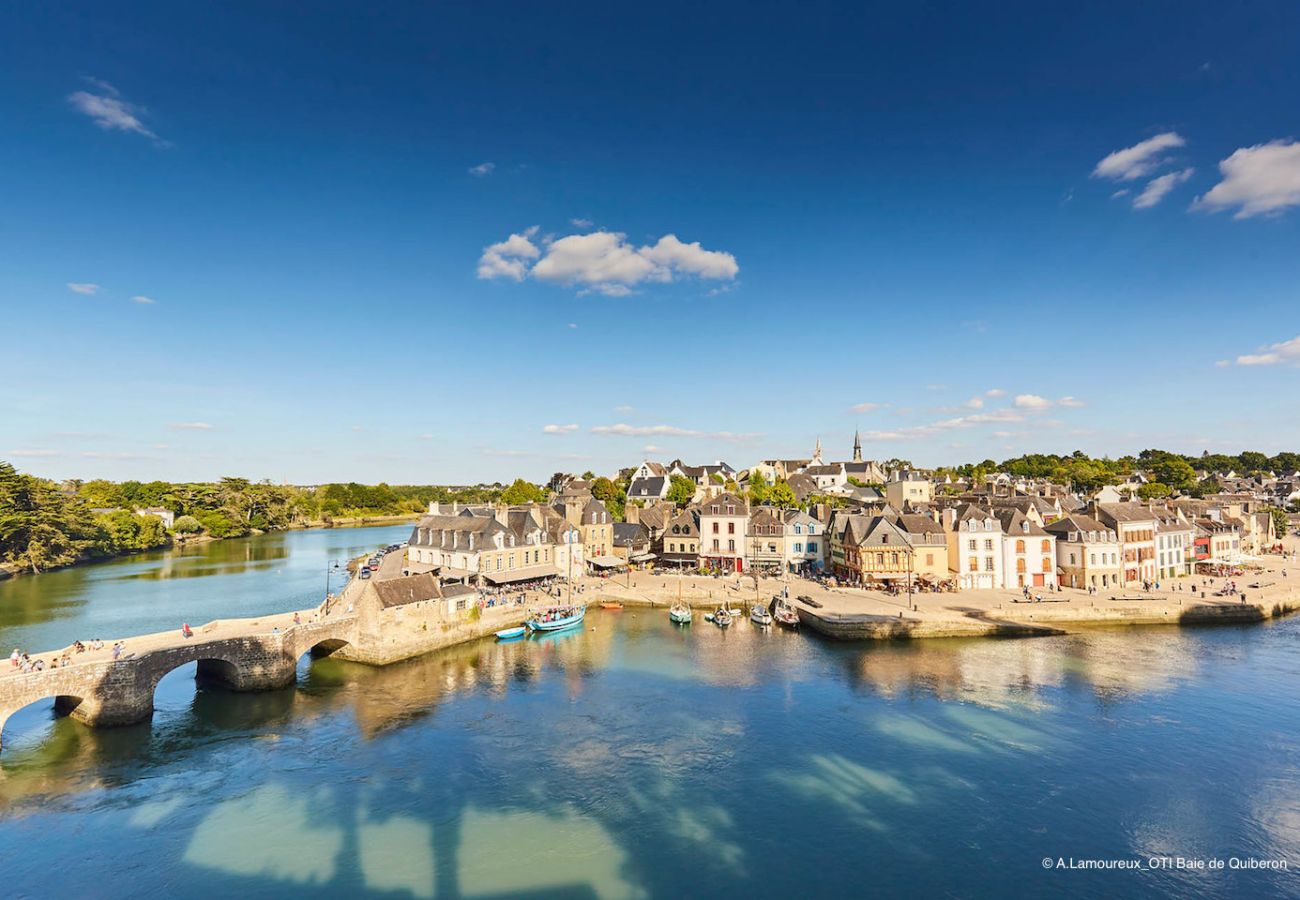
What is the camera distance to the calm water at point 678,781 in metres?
18.7

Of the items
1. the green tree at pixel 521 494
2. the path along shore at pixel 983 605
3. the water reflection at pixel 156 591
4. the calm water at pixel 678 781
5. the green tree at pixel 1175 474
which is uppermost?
the green tree at pixel 1175 474

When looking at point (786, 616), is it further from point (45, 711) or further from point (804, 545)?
point (45, 711)

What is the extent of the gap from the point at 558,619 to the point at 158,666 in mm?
23842

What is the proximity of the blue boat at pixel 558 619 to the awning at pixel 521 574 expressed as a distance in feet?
21.7

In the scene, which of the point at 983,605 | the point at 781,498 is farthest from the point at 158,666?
the point at 781,498

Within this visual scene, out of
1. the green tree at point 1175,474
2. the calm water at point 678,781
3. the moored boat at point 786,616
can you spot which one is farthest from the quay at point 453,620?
the green tree at point 1175,474

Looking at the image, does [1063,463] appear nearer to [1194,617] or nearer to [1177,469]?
[1177,469]

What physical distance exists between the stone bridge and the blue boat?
12.8 m

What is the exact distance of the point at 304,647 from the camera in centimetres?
3503

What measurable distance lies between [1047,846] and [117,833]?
3132cm

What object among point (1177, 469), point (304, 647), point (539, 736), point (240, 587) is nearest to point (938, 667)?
point (539, 736)

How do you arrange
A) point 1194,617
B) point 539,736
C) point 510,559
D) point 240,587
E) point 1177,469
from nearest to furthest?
point 539,736
point 1194,617
point 510,559
point 240,587
point 1177,469

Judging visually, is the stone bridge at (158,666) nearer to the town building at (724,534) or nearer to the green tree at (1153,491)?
the town building at (724,534)

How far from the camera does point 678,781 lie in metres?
23.7
